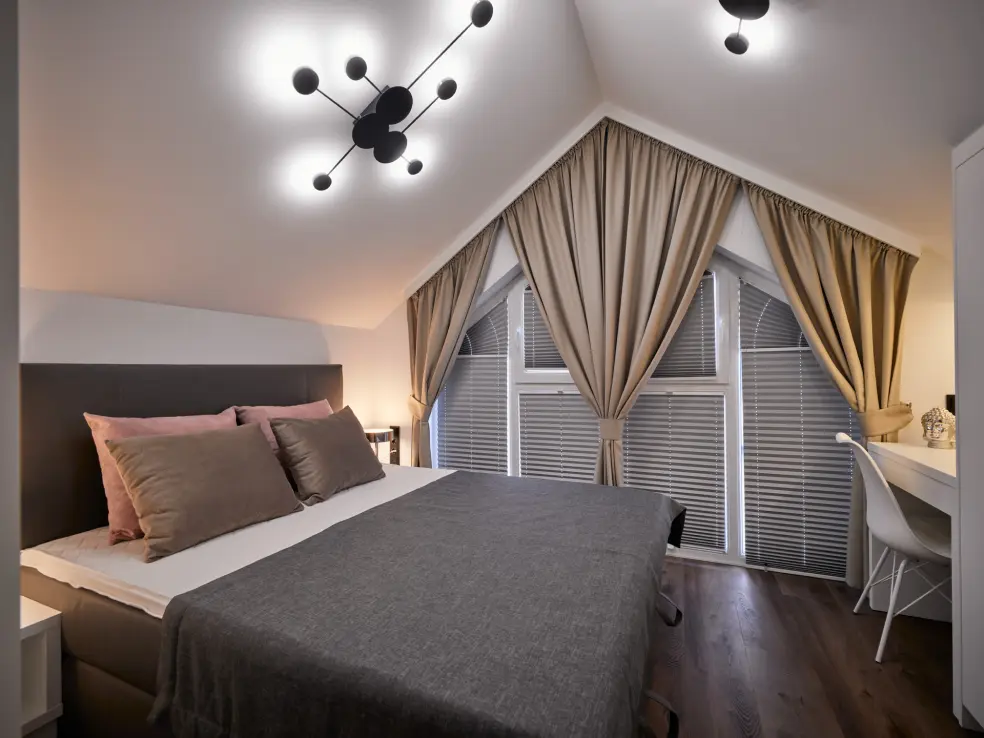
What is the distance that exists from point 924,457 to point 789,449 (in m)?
0.83

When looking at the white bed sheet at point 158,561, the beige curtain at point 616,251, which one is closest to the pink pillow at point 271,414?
the white bed sheet at point 158,561

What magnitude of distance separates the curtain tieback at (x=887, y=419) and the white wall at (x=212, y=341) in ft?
9.57

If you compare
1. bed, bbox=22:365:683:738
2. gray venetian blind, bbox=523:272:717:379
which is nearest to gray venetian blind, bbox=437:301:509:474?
gray venetian blind, bbox=523:272:717:379

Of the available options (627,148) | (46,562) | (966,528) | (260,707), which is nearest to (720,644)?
(966,528)

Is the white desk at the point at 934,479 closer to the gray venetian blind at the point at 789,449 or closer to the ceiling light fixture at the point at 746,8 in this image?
the gray venetian blind at the point at 789,449

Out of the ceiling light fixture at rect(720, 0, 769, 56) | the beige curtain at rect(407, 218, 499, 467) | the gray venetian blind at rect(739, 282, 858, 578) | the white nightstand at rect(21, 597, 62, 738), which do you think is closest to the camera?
the white nightstand at rect(21, 597, 62, 738)

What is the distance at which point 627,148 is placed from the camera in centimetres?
315

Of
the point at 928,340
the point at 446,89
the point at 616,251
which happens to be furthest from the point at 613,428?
the point at 446,89

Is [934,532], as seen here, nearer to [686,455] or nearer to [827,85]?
[686,455]

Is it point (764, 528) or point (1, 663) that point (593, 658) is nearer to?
point (1, 663)

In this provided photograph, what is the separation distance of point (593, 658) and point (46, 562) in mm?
1790

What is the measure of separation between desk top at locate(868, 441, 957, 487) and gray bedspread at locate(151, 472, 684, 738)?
109 centimetres

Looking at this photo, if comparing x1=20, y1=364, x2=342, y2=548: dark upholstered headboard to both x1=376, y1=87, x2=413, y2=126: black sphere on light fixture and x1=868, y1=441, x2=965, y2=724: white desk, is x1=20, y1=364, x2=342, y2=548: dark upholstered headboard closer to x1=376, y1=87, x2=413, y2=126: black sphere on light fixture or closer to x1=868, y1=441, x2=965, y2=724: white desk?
x1=376, y1=87, x2=413, y2=126: black sphere on light fixture

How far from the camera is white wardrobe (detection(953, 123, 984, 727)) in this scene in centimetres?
161
